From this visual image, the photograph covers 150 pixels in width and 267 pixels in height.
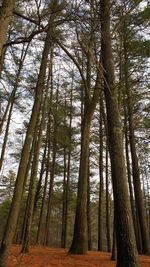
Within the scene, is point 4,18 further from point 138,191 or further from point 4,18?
point 138,191

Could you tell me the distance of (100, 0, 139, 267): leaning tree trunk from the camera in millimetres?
4562

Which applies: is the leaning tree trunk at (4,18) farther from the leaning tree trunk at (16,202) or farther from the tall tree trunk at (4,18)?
the leaning tree trunk at (16,202)

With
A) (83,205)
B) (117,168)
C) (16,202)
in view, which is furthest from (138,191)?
(117,168)

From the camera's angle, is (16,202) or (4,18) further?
(16,202)

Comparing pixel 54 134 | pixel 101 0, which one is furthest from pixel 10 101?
pixel 101 0

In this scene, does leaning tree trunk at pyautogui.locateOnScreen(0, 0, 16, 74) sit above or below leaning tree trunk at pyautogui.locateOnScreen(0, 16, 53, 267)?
above

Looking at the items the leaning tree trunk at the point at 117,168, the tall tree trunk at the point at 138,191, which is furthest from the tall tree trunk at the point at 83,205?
the leaning tree trunk at the point at 117,168

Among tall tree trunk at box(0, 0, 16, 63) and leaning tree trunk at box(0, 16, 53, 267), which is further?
leaning tree trunk at box(0, 16, 53, 267)

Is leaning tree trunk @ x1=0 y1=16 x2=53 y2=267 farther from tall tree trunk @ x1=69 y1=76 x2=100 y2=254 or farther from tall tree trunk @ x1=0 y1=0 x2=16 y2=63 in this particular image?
tall tree trunk @ x1=69 y1=76 x2=100 y2=254

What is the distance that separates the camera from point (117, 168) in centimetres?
519

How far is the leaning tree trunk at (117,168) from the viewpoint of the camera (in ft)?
15.0

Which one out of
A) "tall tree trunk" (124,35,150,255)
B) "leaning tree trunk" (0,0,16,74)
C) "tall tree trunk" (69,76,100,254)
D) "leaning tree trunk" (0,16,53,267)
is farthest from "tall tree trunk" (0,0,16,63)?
"tall tree trunk" (124,35,150,255)

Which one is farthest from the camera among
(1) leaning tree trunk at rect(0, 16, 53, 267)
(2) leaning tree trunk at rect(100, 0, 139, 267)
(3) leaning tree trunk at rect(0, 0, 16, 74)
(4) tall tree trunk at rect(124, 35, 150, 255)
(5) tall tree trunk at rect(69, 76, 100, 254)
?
(4) tall tree trunk at rect(124, 35, 150, 255)

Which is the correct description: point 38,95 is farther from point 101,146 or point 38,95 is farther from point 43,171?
point 43,171
